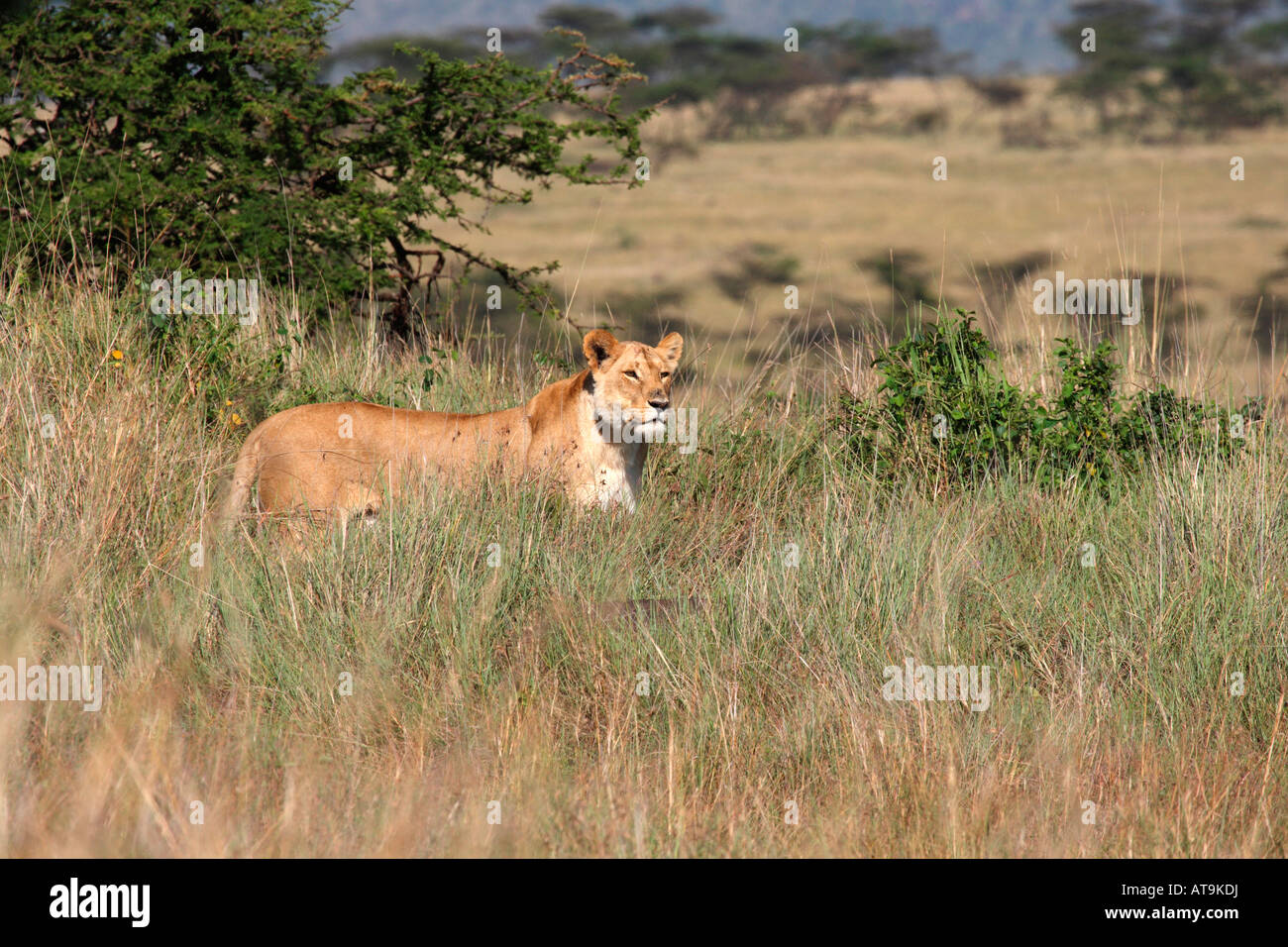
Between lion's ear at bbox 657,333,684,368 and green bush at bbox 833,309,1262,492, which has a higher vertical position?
lion's ear at bbox 657,333,684,368

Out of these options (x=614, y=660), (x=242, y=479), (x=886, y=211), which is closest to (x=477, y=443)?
(x=242, y=479)

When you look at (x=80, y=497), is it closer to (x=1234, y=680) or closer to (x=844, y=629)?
(x=844, y=629)

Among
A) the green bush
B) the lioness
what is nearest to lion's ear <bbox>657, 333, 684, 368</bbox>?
the lioness

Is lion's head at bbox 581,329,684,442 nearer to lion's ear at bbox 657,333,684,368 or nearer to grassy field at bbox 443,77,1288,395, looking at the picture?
lion's ear at bbox 657,333,684,368

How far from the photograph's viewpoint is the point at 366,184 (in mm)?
11617

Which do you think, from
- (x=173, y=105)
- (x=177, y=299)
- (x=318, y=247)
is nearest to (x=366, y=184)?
(x=318, y=247)

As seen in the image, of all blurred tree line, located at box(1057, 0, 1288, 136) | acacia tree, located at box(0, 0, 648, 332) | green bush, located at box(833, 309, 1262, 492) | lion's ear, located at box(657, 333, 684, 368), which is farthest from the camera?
blurred tree line, located at box(1057, 0, 1288, 136)

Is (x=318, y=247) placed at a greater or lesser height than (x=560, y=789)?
greater

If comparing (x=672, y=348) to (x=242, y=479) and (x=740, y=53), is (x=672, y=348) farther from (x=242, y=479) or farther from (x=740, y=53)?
(x=740, y=53)

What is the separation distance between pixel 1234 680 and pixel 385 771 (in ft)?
10.2

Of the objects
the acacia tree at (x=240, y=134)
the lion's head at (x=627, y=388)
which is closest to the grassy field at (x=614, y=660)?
the lion's head at (x=627, y=388)

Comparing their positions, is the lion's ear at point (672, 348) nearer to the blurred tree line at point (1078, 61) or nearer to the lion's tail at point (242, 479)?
the lion's tail at point (242, 479)

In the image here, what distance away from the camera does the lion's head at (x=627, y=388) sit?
656 cm

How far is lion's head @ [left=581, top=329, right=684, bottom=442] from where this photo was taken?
6562 millimetres
